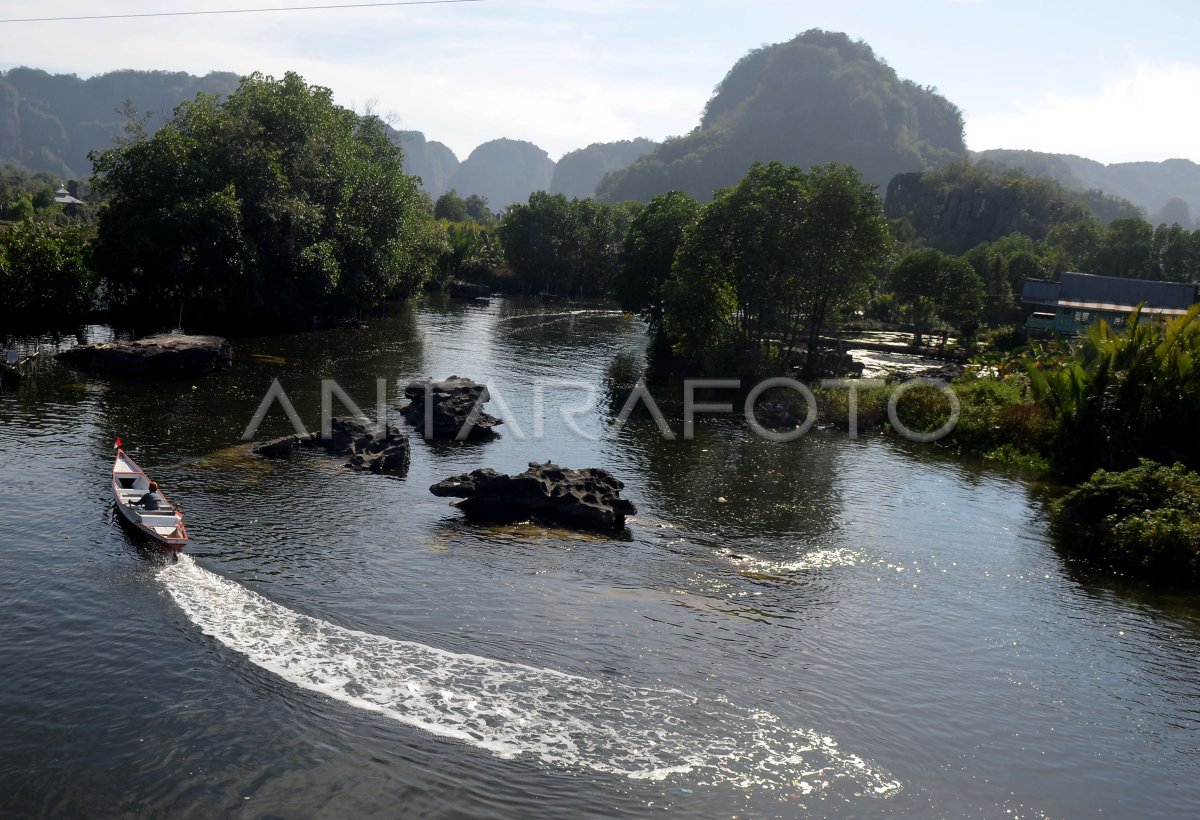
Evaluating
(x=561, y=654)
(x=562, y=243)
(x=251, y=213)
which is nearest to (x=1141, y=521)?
(x=561, y=654)

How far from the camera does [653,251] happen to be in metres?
77.0

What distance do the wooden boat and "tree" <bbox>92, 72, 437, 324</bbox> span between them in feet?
111

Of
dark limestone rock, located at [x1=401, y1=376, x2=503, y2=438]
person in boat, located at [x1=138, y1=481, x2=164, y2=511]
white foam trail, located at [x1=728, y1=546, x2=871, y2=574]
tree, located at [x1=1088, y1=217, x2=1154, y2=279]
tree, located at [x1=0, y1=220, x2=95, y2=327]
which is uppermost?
tree, located at [x1=1088, y1=217, x2=1154, y2=279]

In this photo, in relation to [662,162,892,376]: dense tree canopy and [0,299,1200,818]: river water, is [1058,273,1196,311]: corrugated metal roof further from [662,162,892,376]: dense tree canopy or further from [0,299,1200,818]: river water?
[0,299,1200,818]: river water

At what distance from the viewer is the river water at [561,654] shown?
16500 millimetres

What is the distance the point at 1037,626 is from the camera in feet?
81.3

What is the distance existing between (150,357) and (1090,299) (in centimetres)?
8180

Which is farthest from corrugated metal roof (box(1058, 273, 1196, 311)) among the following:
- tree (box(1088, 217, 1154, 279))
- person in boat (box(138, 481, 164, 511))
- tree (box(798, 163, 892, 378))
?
person in boat (box(138, 481, 164, 511))

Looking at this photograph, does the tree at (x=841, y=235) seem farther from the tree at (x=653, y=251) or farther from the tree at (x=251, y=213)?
the tree at (x=251, y=213)

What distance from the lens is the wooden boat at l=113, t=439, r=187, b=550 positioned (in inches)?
998

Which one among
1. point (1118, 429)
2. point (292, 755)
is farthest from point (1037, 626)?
point (292, 755)

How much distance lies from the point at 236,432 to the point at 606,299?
9142 cm

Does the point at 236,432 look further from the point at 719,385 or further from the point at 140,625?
the point at 719,385

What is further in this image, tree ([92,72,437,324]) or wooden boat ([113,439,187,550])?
tree ([92,72,437,324])
